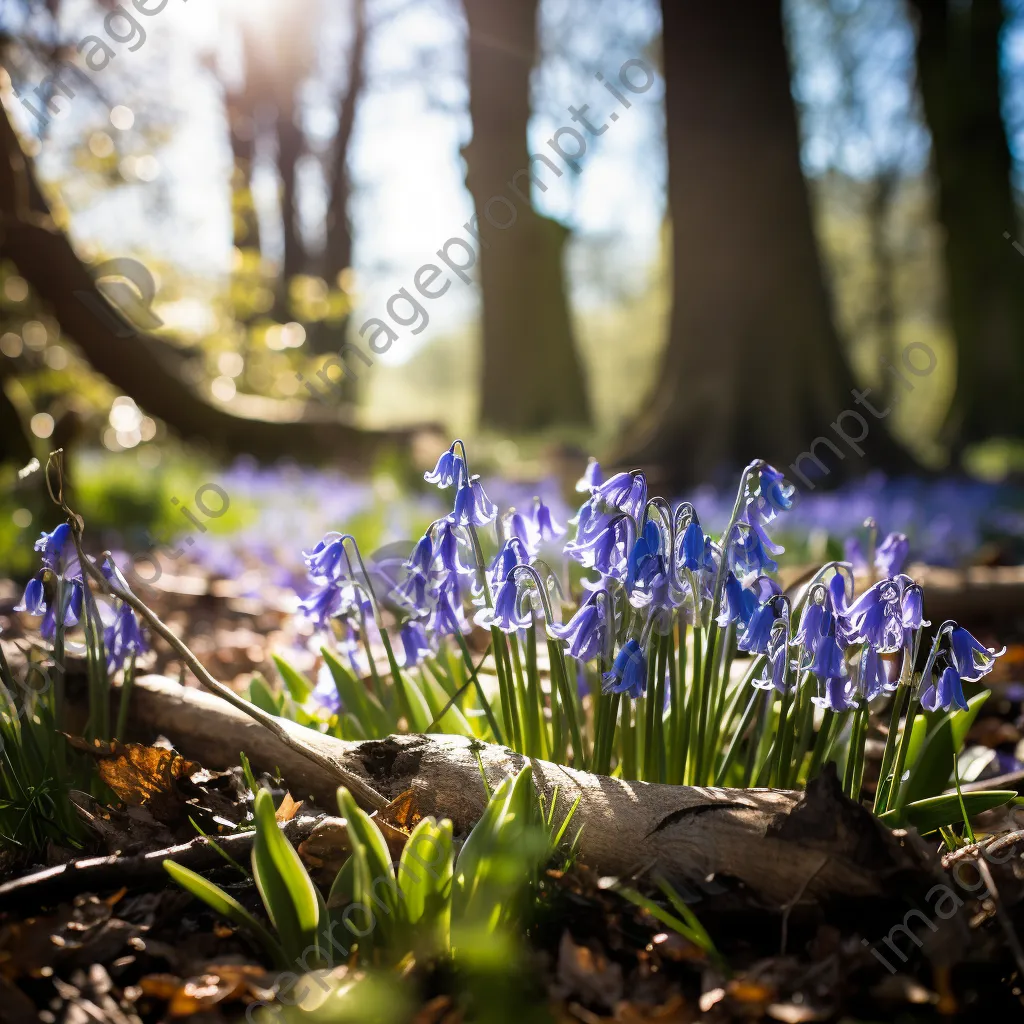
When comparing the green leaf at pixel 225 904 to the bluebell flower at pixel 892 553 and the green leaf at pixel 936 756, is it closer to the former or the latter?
the green leaf at pixel 936 756

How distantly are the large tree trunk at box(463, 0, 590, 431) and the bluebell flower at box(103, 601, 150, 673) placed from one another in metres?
10.8

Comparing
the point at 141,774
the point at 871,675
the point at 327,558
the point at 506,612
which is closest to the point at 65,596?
the point at 141,774

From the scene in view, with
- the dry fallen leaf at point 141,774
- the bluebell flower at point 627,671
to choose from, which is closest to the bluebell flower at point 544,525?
the bluebell flower at point 627,671

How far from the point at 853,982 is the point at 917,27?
17.4 metres

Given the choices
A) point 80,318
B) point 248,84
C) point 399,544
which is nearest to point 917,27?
point 248,84

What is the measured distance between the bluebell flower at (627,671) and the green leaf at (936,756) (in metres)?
0.75

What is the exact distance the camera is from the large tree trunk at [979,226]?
44.4 feet

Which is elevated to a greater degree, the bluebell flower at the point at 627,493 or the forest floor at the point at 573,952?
the bluebell flower at the point at 627,493

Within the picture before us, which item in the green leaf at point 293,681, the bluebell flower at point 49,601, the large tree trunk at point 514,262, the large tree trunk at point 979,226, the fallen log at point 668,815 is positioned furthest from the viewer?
the large tree trunk at point 979,226

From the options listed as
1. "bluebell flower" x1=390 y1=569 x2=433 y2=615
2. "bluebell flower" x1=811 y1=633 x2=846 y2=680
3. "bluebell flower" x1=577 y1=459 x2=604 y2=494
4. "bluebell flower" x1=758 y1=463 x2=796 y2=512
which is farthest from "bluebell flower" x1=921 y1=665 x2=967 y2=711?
"bluebell flower" x1=390 y1=569 x2=433 y2=615

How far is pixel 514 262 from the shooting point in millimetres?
17859

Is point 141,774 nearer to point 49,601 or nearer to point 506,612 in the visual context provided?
point 49,601

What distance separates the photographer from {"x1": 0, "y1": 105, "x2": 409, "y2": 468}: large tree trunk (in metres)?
6.59

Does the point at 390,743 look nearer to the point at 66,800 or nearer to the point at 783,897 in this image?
the point at 66,800
